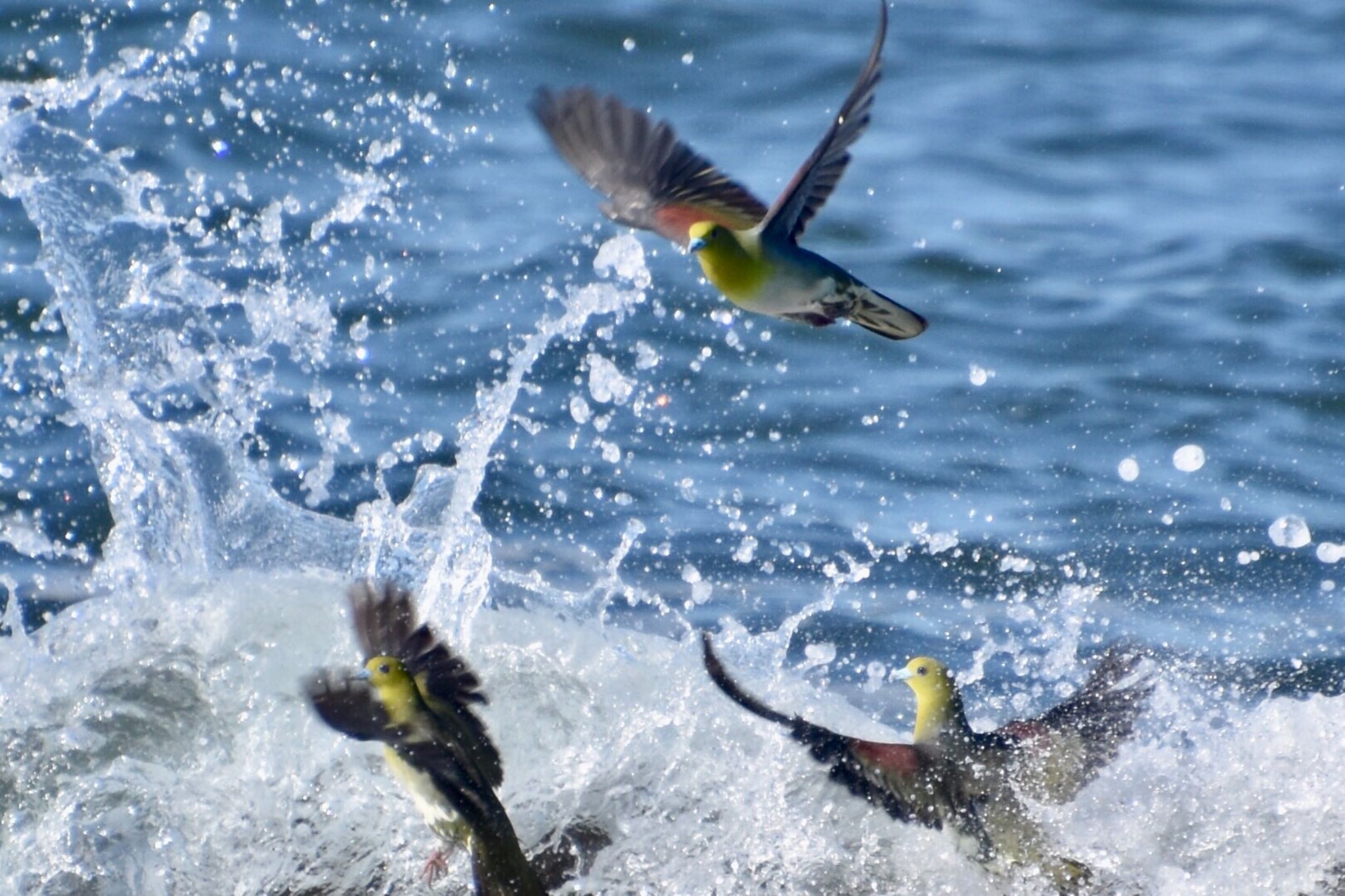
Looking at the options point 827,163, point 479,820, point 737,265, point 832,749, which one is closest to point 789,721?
point 832,749

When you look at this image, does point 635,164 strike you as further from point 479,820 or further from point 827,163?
point 479,820

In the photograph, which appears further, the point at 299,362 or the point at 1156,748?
the point at 299,362

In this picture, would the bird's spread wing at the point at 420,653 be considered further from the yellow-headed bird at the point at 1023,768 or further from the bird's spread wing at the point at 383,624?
the yellow-headed bird at the point at 1023,768

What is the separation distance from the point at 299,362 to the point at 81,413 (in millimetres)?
2050

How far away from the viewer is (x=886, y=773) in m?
4.47

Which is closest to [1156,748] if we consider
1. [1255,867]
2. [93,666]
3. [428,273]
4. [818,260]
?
[1255,867]

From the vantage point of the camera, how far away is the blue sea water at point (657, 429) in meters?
4.91

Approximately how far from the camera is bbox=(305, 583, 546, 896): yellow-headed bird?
423cm

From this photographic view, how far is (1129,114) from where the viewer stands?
10844mm

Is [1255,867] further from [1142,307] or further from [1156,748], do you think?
[1142,307]

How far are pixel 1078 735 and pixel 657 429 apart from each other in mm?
3436

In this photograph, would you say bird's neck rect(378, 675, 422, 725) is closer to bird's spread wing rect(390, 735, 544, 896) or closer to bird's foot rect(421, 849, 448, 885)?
bird's spread wing rect(390, 735, 544, 896)

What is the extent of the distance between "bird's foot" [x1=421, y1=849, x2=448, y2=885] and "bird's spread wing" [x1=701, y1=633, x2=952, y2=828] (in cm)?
78

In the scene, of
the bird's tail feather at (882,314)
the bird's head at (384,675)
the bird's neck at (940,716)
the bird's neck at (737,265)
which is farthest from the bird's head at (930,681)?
the bird's head at (384,675)
